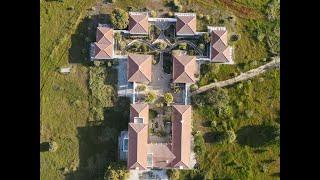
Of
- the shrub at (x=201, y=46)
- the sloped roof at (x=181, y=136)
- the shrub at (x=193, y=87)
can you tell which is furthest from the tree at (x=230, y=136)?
the shrub at (x=201, y=46)

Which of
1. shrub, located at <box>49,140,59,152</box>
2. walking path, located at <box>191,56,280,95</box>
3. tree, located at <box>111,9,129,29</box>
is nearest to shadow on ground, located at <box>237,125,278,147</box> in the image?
walking path, located at <box>191,56,280,95</box>

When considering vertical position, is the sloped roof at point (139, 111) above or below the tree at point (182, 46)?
below

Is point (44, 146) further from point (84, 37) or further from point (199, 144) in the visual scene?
point (199, 144)

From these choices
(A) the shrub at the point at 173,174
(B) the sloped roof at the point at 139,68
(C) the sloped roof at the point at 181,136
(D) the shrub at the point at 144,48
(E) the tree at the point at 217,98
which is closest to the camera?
(C) the sloped roof at the point at 181,136

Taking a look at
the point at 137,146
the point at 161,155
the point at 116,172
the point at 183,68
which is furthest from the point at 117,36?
the point at 116,172

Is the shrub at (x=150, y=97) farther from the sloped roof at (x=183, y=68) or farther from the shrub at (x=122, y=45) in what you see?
the shrub at (x=122, y=45)
